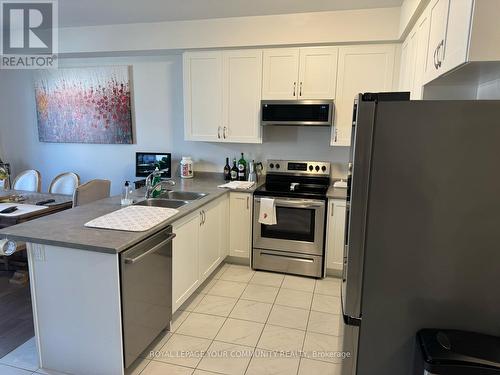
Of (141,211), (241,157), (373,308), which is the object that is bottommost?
(373,308)

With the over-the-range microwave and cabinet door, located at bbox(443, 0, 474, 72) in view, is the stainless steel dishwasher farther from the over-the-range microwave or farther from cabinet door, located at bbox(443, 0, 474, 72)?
cabinet door, located at bbox(443, 0, 474, 72)

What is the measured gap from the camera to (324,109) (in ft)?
10.9

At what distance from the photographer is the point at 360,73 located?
3.30 metres

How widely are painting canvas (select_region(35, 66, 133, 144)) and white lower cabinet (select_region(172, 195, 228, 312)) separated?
6.03 feet

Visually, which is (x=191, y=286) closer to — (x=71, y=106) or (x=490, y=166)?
(x=490, y=166)

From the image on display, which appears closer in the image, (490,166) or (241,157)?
(490,166)

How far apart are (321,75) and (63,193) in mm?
3172

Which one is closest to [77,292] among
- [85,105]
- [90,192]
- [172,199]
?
[172,199]

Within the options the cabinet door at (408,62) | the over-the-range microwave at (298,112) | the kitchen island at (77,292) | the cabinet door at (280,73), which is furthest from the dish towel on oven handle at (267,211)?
the cabinet door at (408,62)

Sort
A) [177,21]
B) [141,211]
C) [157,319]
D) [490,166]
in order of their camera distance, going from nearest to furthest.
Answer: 1. [490,166]
2. [157,319]
3. [141,211]
4. [177,21]

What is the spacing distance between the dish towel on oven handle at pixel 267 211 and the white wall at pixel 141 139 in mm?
768

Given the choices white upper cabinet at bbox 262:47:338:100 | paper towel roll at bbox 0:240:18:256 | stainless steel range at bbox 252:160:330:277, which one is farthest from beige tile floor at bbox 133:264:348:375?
white upper cabinet at bbox 262:47:338:100

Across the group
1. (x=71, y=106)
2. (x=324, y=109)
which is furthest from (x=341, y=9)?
(x=71, y=106)

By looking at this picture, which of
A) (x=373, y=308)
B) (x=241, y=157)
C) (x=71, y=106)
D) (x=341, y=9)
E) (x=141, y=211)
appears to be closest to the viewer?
(x=373, y=308)
